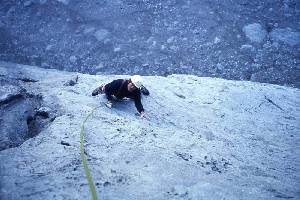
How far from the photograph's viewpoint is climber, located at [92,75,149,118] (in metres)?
4.06

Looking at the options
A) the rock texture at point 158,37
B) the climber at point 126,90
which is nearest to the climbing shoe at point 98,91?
the climber at point 126,90

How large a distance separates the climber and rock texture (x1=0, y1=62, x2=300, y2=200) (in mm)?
141

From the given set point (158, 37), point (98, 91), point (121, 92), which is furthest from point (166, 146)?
point (158, 37)

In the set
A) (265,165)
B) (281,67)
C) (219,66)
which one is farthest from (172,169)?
(281,67)

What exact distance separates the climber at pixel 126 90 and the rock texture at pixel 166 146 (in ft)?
0.46

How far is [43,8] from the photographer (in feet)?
24.1

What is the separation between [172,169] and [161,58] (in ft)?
12.8

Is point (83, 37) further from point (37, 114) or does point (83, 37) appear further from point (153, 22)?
point (37, 114)

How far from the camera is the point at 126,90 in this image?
4.18 metres

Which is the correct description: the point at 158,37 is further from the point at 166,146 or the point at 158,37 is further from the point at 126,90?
the point at 166,146

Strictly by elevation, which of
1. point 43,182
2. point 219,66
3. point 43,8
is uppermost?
point 43,8

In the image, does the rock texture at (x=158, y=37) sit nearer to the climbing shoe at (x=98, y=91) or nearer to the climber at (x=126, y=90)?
the climbing shoe at (x=98, y=91)

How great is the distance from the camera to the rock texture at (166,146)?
2658 millimetres

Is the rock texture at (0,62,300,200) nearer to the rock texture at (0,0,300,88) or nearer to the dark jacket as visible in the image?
the dark jacket
